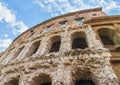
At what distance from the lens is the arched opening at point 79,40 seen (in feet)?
46.2

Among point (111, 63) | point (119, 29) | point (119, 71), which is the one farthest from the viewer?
point (119, 29)

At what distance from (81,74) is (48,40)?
584cm

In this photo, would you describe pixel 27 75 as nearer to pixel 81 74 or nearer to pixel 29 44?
pixel 81 74

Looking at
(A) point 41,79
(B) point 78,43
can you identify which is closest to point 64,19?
(B) point 78,43

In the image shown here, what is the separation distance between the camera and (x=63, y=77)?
8391mm

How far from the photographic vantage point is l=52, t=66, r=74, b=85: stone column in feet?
26.5

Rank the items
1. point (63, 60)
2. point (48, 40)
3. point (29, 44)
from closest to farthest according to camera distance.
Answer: point (63, 60) → point (48, 40) → point (29, 44)

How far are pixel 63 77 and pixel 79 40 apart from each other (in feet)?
21.9

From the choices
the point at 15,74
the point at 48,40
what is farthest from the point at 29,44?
the point at 15,74

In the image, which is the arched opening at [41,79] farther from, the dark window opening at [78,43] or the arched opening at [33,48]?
the dark window opening at [78,43]

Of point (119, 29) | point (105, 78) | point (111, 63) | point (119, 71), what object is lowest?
point (105, 78)

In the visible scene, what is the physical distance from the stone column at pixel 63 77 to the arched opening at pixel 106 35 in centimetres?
569

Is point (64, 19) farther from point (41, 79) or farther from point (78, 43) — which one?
point (41, 79)

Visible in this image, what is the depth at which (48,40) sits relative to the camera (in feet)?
46.4
